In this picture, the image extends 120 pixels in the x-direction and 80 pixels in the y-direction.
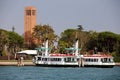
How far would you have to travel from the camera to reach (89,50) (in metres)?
152

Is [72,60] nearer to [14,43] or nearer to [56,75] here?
[56,75]

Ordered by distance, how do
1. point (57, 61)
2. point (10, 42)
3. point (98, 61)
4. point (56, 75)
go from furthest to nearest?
point (10, 42), point (57, 61), point (98, 61), point (56, 75)

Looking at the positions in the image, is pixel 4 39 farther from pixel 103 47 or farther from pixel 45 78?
pixel 45 78

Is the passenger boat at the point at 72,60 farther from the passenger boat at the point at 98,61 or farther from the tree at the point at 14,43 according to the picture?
the tree at the point at 14,43

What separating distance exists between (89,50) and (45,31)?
11892 mm

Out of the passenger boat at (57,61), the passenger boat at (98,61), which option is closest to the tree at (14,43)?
the passenger boat at (57,61)

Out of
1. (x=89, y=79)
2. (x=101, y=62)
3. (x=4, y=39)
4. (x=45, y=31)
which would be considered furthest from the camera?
(x=45, y=31)

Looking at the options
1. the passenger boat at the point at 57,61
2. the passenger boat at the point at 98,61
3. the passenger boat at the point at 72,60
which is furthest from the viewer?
the passenger boat at the point at 57,61

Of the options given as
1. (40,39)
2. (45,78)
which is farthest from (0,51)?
(45,78)

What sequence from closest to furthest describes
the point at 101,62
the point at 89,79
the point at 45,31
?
the point at 89,79
the point at 101,62
the point at 45,31

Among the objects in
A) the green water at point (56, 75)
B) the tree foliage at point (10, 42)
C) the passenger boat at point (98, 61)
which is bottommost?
the green water at point (56, 75)

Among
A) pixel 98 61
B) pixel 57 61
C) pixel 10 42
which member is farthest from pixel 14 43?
pixel 98 61

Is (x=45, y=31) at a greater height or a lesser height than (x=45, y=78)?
greater

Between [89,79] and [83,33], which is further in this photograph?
[83,33]
